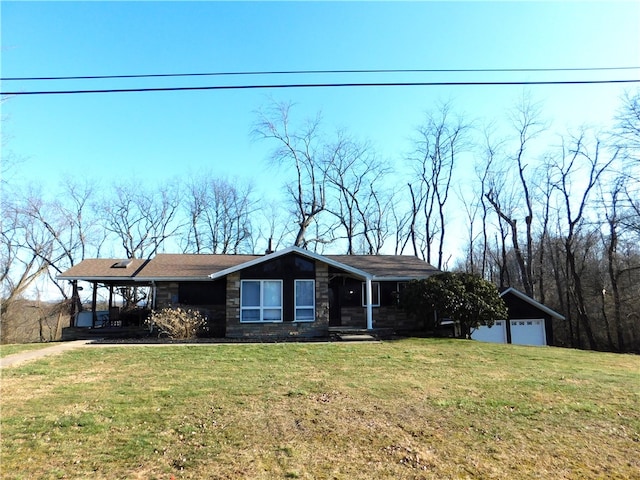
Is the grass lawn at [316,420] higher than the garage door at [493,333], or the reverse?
the grass lawn at [316,420]

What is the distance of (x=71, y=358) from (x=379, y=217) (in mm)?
29645

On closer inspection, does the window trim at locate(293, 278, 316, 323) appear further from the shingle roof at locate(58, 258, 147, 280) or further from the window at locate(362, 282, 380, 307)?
the shingle roof at locate(58, 258, 147, 280)

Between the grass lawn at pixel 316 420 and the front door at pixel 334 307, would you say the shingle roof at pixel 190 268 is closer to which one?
the front door at pixel 334 307

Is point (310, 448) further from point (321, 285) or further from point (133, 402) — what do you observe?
point (321, 285)

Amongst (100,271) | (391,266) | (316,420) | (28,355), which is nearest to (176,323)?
(28,355)

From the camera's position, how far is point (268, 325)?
15820mm

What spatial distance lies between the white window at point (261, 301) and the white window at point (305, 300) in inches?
27.9

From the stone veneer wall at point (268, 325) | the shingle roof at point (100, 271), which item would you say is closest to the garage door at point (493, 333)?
the stone veneer wall at point (268, 325)

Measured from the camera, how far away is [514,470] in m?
4.26

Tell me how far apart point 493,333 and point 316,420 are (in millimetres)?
16442

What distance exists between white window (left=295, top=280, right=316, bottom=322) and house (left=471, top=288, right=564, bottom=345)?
9.56 meters

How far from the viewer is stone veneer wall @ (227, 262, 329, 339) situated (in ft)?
51.3

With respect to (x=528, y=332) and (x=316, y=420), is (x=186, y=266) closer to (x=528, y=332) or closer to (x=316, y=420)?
(x=316, y=420)

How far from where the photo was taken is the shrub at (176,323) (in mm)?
14695
